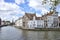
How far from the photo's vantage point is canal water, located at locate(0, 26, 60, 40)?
338 centimetres

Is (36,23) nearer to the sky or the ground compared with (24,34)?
nearer to the sky

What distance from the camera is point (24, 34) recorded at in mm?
3533

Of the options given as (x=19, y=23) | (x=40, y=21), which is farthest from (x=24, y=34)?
(x=40, y=21)

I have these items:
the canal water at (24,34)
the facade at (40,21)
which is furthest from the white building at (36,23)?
the canal water at (24,34)

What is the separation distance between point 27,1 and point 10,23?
616mm

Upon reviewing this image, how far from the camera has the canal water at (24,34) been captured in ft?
11.1

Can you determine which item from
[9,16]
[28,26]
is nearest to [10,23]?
[9,16]

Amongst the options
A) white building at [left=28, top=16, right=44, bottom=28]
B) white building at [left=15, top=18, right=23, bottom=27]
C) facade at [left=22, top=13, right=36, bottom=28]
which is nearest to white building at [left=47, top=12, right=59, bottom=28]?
white building at [left=28, top=16, right=44, bottom=28]

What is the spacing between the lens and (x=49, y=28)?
11.6 ft

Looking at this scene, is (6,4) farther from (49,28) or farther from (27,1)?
(49,28)

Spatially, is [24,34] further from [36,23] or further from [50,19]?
[50,19]

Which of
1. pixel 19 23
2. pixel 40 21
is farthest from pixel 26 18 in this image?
pixel 40 21

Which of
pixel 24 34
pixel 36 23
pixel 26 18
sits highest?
→ pixel 26 18

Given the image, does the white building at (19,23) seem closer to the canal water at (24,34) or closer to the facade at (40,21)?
the facade at (40,21)
